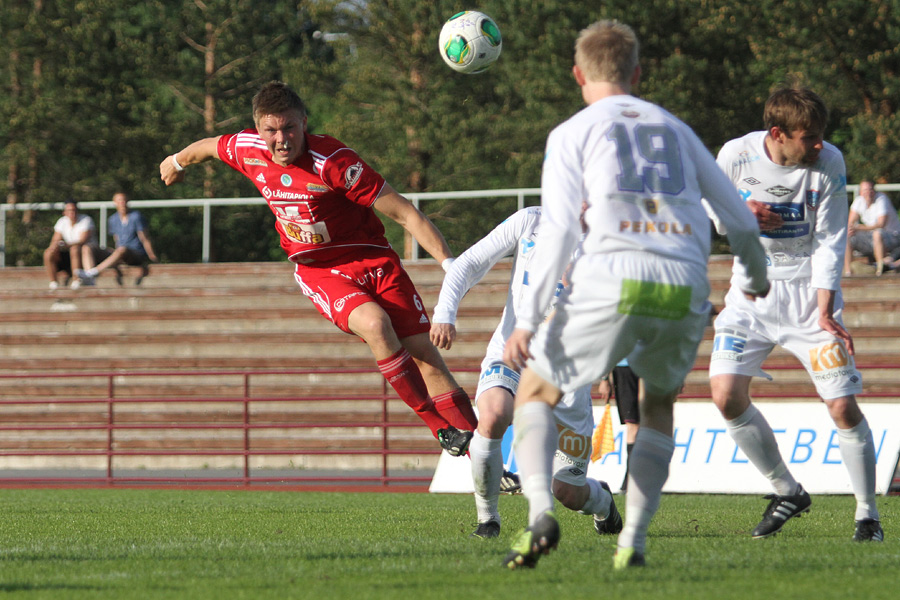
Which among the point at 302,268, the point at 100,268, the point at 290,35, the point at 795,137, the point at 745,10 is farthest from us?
Answer: the point at 290,35

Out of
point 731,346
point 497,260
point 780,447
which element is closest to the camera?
point 731,346

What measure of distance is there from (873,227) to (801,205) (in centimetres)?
1084

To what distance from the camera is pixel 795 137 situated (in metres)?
5.50

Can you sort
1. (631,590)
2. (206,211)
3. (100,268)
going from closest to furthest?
(631,590) < (100,268) < (206,211)

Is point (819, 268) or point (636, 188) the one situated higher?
point (636, 188)

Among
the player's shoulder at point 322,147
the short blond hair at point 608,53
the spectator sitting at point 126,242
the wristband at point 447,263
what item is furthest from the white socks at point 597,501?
the spectator sitting at point 126,242

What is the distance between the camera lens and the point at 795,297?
5730 mm

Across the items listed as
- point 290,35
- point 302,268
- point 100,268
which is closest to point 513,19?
point 290,35

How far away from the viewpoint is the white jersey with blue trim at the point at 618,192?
13.0 ft

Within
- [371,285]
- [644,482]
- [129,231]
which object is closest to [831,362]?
[644,482]

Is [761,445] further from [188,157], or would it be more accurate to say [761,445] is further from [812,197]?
[188,157]

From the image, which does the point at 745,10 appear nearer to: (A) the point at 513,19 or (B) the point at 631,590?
(A) the point at 513,19

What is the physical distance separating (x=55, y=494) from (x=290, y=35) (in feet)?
83.0

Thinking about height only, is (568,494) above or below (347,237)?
below
